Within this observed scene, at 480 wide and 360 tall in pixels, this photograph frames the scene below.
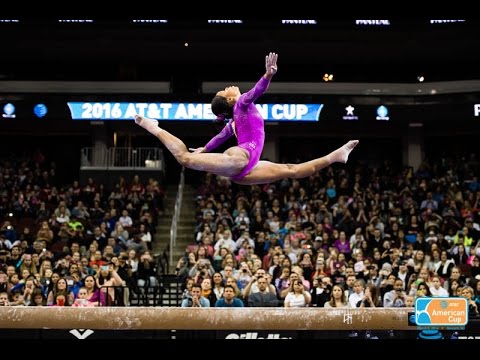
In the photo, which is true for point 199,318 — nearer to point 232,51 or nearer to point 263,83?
point 263,83

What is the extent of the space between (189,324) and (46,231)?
7.40 metres

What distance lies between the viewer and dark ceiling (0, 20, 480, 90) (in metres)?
19.2

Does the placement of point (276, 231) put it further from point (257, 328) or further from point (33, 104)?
point (33, 104)

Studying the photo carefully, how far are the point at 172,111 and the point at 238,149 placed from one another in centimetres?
1156

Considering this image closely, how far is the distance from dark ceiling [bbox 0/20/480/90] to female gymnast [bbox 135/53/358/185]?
11594mm

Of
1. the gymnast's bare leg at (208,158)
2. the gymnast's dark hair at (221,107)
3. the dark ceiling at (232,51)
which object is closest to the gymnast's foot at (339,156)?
the gymnast's bare leg at (208,158)

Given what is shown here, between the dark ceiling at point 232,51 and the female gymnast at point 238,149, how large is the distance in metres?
11.6

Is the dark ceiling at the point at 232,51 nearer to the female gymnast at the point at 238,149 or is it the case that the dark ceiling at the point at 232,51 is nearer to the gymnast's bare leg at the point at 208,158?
the female gymnast at the point at 238,149

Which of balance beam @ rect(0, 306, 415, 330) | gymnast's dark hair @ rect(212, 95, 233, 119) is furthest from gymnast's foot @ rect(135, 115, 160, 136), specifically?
balance beam @ rect(0, 306, 415, 330)

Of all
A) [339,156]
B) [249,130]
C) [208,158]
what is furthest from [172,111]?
[208,158]

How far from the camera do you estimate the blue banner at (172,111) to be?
724 inches

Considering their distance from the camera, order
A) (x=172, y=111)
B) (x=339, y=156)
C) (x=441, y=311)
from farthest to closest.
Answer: (x=172, y=111) < (x=441, y=311) < (x=339, y=156)

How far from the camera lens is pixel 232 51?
68.2 ft

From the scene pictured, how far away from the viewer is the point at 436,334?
1021 centimetres
